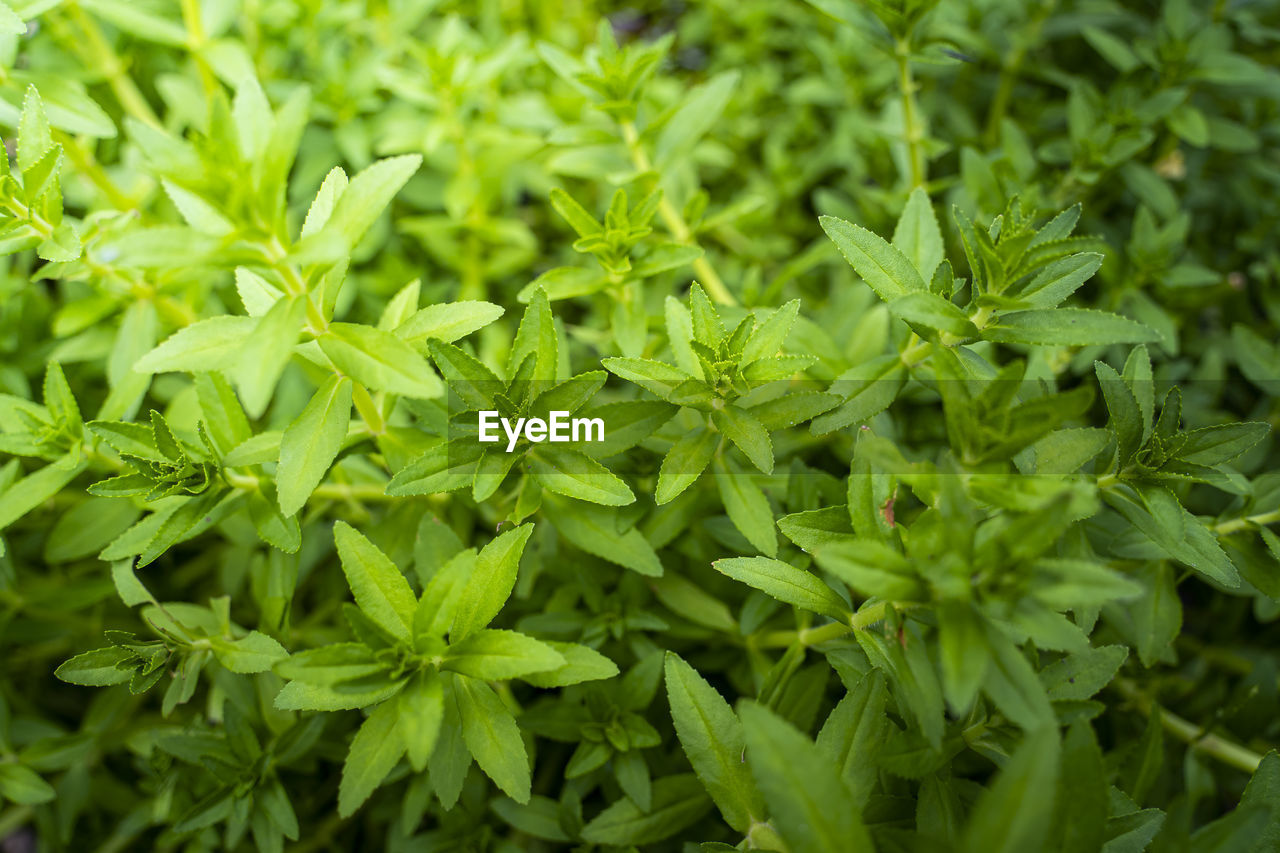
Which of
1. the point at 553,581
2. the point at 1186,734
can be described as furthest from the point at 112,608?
the point at 1186,734

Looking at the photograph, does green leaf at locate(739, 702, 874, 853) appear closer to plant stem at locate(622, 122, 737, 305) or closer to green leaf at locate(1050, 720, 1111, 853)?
green leaf at locate(1050, 720, 1111, 853)

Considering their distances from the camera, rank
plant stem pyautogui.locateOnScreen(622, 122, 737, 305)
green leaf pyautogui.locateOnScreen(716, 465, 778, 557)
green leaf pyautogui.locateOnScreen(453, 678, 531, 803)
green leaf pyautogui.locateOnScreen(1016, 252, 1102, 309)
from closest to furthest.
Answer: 1. green leaf pyautogui.locateOnScreen(453, 678, 531, 803)
2. green leaf pyautogui.locateOnScreen(1016, 252, 1102, 309)
3. green leaf pyautogui.locateOnScreen(716, 465, 778, 557)
4. plant stem pyautogui.locateOnScreen(622, 122, 737, 305)

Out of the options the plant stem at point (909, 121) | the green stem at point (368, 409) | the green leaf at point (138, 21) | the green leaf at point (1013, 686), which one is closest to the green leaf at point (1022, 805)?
the green leaf at point (1013, 686)

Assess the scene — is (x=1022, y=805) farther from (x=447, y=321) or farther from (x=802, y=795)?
(x=447, y=321)

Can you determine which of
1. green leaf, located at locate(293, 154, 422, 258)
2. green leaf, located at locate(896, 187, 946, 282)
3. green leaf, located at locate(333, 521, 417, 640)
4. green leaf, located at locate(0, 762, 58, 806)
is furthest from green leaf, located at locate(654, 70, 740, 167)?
green leaf, located at locate(0, 762, 58, 806)

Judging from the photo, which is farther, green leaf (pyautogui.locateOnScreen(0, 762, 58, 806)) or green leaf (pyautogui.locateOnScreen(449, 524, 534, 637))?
green leaf (pyautogui.locateOnScreen(0, 762, 58, 806))

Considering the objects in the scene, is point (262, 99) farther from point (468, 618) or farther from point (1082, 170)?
point (1082, 170)

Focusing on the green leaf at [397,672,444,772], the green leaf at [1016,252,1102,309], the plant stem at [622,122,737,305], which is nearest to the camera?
the green leaf at [397,672,444,772]
